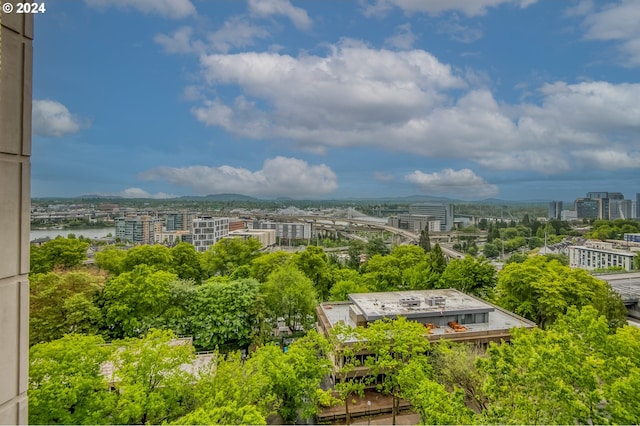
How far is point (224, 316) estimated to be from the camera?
12.8 m

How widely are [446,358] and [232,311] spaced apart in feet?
25.0

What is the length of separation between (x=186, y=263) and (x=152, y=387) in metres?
13.7

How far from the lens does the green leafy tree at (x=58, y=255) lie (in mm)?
17953

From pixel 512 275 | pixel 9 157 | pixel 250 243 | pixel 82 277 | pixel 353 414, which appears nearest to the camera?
pixel 9 157

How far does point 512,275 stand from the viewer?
15.9 m

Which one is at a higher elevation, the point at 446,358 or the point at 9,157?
the point at 9,157

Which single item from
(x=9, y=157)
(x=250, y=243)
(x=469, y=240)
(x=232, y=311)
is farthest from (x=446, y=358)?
(x=469, y=240)

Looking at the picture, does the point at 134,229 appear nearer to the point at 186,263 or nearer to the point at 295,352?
the point at 186,263

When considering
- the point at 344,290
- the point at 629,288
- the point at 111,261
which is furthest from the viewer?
the point at 629,288

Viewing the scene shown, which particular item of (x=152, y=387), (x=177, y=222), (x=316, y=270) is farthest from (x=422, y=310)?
(x=177, y=222)

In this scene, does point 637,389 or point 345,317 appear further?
point 345,317

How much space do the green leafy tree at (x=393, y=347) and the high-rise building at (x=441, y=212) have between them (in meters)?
55.8

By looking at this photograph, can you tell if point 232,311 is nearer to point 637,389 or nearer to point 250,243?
point 250,243

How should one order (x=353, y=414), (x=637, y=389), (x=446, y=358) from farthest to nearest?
(x=353, y=414)
(x=446, y=358)
(x=637, y=389)
